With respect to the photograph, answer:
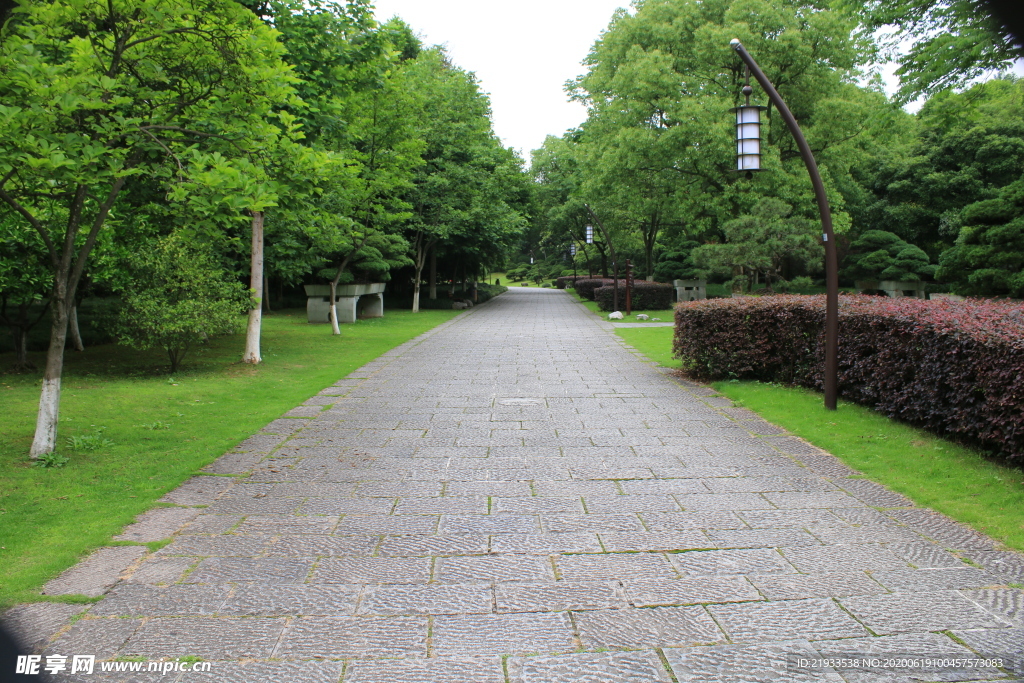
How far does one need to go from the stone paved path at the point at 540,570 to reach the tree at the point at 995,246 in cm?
1371

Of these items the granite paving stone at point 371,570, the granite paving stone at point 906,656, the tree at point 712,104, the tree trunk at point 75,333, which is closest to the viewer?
the granite paving stone at point 906,656

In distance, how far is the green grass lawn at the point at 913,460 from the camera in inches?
170

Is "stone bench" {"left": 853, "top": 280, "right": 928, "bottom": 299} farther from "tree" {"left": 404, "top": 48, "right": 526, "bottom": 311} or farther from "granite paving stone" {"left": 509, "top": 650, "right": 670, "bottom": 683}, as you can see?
"granite paving stone" {"left": 509, "top": 650, "right": 670, "bottom": 683}

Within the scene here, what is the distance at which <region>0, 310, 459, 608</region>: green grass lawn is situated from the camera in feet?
13.0

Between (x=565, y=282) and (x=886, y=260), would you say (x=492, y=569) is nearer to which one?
(x=886, y=260)

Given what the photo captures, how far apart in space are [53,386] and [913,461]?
671 cm

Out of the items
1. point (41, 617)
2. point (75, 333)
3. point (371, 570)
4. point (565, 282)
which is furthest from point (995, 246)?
point (565, 282)

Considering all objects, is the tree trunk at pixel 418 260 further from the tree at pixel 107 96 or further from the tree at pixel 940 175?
the tree at pixel 107 96

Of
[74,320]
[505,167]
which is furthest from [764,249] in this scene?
[74,320]

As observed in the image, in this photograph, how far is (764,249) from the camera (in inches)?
784

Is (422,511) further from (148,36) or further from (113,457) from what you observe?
(148,36)

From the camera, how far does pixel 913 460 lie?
5.48m

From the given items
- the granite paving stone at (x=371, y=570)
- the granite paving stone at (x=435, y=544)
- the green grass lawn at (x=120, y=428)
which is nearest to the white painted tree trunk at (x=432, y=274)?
the green grass lawn at (x=120, y=428)

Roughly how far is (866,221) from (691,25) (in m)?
12.1
